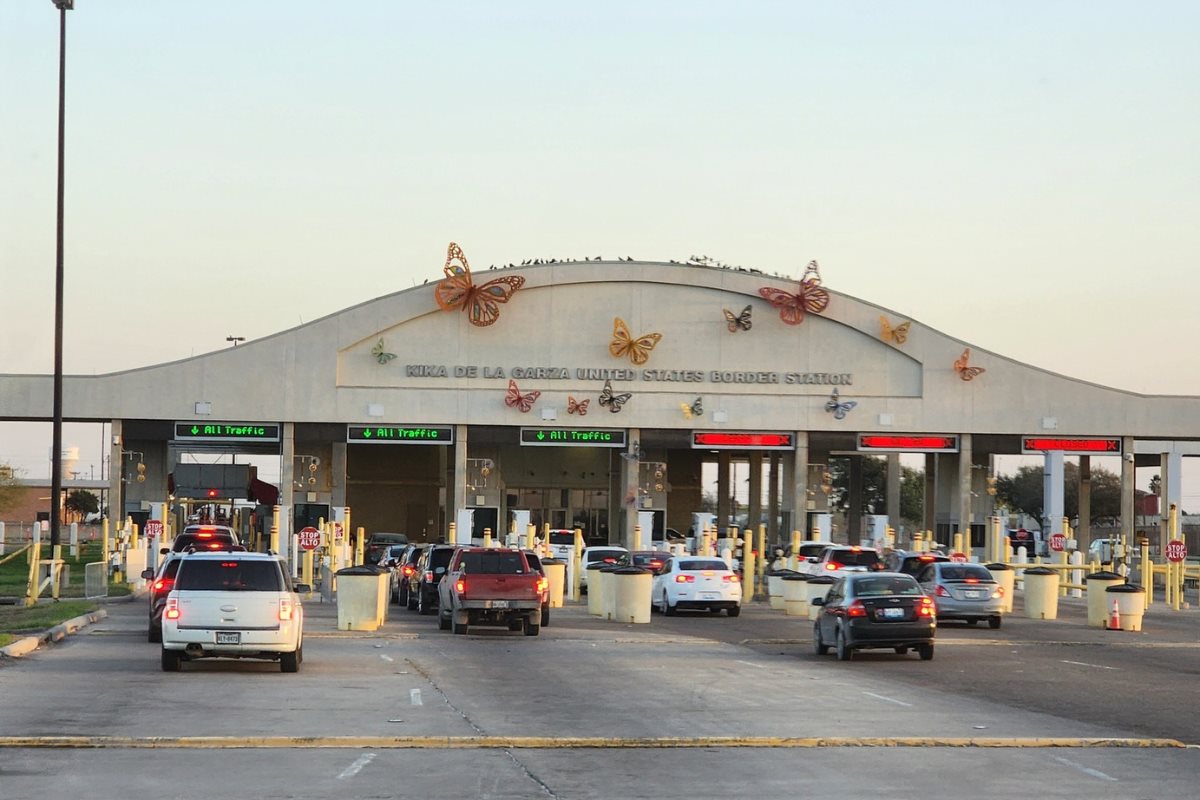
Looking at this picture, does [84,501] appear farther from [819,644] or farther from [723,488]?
[819,644]

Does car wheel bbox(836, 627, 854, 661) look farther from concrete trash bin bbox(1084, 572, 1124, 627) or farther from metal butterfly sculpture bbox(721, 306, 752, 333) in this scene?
metal butterfly sculpture bbox(721, 306, 752, 333)

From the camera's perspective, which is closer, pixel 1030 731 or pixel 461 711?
pixel 1030 731

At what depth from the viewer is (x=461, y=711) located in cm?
1800

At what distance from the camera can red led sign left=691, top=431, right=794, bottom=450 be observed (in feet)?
260

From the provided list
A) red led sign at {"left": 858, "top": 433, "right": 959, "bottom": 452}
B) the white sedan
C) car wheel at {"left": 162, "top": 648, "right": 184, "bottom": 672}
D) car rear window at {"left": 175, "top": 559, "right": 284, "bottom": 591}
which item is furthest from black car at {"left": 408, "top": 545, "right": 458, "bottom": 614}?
red led sign at {"left": 858, "top": 433, "right": 959, "bottom": 452}

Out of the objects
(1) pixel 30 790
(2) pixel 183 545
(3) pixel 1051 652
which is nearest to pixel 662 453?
(2) pixel 183 545

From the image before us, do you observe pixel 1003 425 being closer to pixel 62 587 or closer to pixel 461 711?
pixel 62 587

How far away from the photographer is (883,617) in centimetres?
2714

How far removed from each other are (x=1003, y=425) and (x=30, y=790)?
7198cm

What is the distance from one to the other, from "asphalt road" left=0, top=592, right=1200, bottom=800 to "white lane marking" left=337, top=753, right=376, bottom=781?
0.02 meters

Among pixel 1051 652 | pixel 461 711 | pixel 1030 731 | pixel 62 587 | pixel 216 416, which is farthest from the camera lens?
pixel 216 416

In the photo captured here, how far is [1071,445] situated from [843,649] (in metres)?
56.3

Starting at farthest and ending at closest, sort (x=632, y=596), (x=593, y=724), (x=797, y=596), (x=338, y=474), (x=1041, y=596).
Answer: (x=338, y=474) < (x=797, y=596) < (x=1041, y=596) < (x=632, y=596) < (x=593, y=724)

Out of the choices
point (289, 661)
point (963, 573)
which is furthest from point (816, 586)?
point (289, 661)
